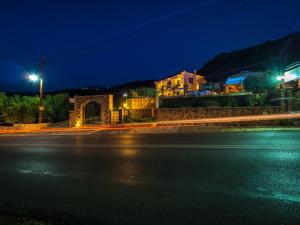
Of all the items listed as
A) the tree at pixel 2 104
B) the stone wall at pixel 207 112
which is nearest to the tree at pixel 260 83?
the stone wall at pixel 207 112

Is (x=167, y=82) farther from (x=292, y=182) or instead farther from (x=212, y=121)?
(x=292, y=182)

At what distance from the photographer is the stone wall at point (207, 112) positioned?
2105cm

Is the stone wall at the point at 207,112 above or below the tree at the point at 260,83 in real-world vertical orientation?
below

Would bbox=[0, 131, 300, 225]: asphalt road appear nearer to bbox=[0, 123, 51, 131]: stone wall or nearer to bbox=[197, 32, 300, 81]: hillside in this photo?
bbox=[0, 123, 51, 131]: stone wall

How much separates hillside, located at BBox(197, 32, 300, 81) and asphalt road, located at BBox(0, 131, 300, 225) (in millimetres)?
56834

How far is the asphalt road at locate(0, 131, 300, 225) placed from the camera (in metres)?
4.18

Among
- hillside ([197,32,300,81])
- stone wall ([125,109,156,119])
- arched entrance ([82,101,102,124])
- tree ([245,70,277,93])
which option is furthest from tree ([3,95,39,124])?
hillside ([197,32,300,81])

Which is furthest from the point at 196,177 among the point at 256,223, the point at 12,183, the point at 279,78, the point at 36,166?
the point at 279,78

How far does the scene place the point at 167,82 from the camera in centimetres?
4091

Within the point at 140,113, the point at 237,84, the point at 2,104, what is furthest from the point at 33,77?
the point at 237,84

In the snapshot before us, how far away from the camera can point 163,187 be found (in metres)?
5.56

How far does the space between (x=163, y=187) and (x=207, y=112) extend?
1750 centimetres

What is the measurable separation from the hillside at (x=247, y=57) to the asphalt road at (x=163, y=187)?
56834mm

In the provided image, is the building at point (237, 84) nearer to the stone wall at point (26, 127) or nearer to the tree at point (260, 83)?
the tree at point (260, 83)
